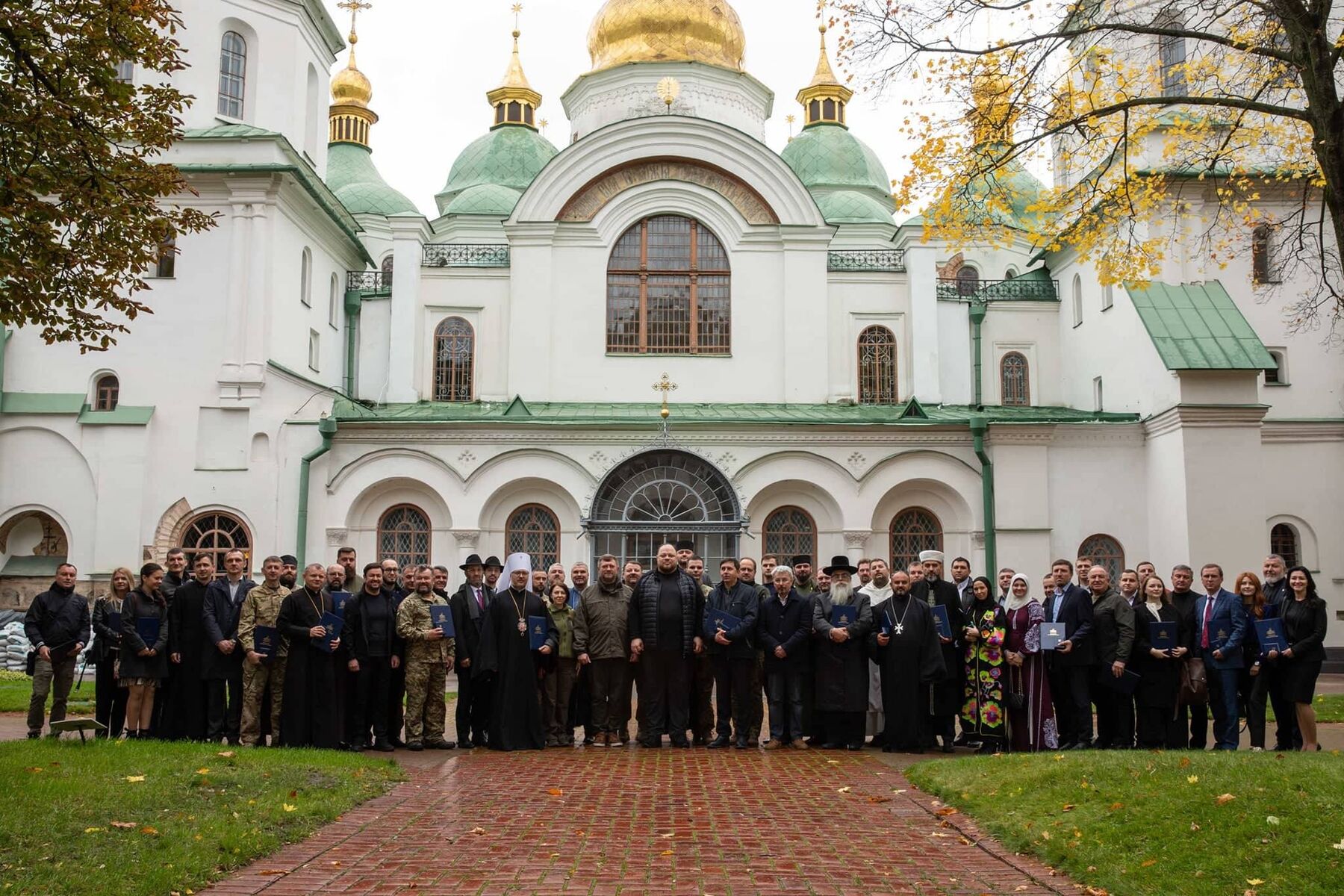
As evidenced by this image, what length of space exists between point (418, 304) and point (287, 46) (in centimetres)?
559

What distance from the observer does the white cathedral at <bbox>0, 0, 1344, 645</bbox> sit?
21891 millimetres

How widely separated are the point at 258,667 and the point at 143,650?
1.02m

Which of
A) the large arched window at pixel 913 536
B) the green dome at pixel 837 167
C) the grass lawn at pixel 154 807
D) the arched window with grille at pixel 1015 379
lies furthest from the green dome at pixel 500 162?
the grass lawn at pixel 154 807

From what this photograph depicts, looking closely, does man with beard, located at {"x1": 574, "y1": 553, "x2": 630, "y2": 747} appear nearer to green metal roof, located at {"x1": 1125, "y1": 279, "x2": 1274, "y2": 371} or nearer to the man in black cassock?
the man in black cassock

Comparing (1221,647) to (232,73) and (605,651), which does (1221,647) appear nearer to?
(605,651)

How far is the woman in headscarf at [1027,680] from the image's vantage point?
11922 millimetres

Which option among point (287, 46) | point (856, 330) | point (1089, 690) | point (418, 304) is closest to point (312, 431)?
point (418, 304)

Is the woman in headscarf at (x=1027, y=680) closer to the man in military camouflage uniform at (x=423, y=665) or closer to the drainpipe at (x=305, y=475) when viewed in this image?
the man in military camouflage uniform at (x=423, y=665)

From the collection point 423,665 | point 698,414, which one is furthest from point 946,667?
point 698,414

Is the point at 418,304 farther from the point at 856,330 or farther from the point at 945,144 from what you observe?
the point at 945,144

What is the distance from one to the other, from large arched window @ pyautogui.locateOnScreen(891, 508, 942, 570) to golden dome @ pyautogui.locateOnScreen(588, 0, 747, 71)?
13.1 meters

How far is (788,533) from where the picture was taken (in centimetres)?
2283

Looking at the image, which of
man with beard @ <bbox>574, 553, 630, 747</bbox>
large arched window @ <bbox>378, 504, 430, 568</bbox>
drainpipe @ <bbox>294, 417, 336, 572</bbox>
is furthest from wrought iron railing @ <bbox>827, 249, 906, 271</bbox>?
man with beard @ <bbox>574, 553, 630, 747</bbox>

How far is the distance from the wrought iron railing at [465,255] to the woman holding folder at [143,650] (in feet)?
49.4
